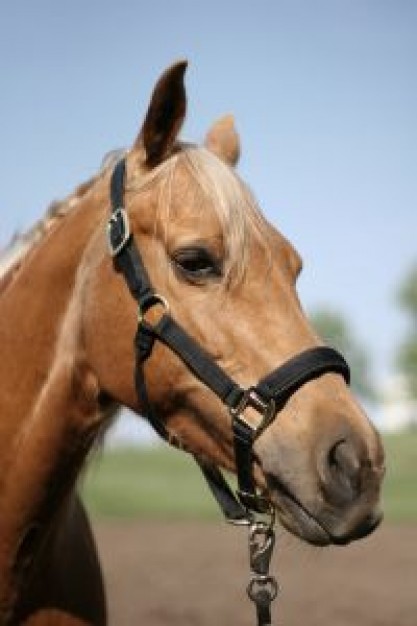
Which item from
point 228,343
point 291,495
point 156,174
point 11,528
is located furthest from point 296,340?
point 11,528

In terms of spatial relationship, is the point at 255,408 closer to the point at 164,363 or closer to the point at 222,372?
the point at 222,372

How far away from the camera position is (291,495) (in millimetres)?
2738

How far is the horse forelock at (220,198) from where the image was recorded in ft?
9.66

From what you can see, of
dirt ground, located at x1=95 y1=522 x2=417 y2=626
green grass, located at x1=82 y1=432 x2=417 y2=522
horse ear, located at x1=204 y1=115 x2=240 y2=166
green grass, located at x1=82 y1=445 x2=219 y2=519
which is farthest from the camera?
green grass, located at x1=82 y1=445 x2=219 y2=519

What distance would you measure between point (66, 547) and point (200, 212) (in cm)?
150

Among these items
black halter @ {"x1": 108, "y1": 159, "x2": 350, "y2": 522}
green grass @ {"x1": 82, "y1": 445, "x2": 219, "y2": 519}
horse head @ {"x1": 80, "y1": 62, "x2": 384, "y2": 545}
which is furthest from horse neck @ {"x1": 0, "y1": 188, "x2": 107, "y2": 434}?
green grass @ {"x1": 82, "y1": 445, "x2": 219, "y2": 519}

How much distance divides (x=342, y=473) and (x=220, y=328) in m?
0.63

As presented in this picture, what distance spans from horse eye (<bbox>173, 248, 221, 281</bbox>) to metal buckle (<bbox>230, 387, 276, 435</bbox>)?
0.42 meters

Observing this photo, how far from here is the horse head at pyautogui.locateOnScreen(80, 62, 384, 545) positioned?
266cm

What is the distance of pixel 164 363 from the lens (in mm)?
3061

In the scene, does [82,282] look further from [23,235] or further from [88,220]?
[23,235]

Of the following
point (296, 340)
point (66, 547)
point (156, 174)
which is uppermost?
point (156, 174)

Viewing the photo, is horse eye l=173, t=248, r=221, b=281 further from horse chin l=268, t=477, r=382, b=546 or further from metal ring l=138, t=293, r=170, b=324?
horse chin l=268, t=477, r=382, b=546

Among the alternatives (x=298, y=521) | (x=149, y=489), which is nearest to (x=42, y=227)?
(x=298, y=521)
